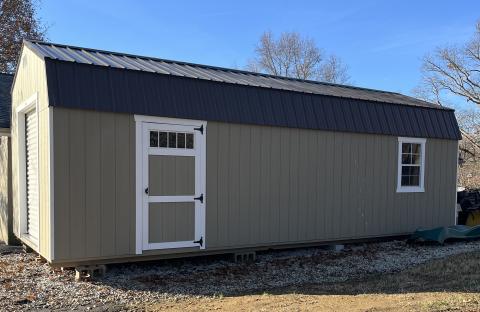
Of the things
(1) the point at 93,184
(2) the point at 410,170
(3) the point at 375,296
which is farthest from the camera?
(2) the point at 410,170

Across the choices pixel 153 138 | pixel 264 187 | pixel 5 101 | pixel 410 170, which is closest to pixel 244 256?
pixel 264 187

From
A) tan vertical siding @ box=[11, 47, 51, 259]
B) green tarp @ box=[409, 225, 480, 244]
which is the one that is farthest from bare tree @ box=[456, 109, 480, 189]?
tan vertical siding @ box=[11, 47, 51, 259]

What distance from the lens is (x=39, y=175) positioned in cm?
652

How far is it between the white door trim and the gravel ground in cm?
47

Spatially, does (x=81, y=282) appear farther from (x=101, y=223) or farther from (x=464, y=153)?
(x=464, y=153)

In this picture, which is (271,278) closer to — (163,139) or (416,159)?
(163,139)

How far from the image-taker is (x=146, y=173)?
22.0 ft

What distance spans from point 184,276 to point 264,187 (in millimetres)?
2048

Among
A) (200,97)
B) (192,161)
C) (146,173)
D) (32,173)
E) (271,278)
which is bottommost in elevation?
(271,278)

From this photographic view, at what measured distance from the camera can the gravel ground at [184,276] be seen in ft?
18.1

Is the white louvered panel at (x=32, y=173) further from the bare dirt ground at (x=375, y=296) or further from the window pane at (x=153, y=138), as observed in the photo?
the bare dirt ground at (x=375, y=296)

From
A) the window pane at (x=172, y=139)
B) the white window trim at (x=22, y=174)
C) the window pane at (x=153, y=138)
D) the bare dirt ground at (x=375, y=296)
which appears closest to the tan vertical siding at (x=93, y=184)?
the window pane at (x=153, y=138)

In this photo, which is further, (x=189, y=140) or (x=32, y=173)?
(x=32, y=173)

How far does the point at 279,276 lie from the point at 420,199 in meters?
4.59
